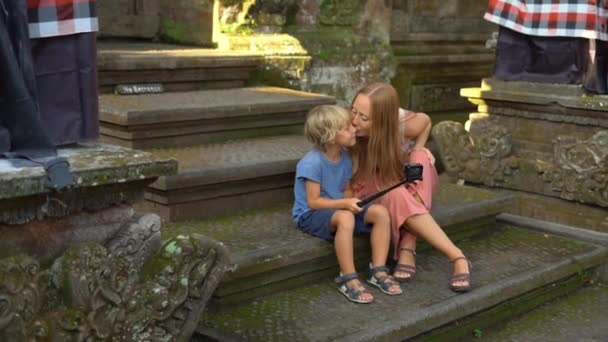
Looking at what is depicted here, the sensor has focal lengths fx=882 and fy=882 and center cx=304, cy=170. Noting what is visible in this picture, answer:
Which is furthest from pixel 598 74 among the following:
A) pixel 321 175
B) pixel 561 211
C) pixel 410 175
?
pixel 321 175

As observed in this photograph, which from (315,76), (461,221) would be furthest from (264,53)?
(461,221)

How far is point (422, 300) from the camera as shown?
4.09 meters

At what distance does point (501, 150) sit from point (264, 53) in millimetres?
1927

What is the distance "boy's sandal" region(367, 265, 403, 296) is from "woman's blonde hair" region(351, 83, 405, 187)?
1.52 feet

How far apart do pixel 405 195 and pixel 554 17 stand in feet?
9.14

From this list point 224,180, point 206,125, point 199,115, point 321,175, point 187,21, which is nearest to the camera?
point 321,175

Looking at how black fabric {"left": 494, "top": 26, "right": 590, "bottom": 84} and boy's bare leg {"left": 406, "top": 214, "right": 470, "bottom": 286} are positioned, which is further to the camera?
black fabric {"left": 494, "top": 26, "right": 590, "bottom": 84}

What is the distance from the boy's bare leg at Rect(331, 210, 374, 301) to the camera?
407cm

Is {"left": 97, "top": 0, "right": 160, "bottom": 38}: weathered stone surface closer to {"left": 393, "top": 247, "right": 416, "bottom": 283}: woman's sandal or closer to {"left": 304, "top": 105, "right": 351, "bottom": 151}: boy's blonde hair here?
{"left": 304, "top": 105, "right": 351, "bottom": 151}: boy's blonde hair

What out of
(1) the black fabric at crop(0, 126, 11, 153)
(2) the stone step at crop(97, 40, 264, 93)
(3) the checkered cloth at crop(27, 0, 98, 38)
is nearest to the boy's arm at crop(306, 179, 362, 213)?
(3) the checkered cloth at crop(27, 0, 98, 38)

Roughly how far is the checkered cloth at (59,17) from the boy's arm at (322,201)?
1.49m

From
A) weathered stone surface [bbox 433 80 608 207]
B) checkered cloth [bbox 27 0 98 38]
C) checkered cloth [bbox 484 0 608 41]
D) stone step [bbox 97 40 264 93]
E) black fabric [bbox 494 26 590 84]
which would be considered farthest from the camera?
black fabric [bbox 494 26 590 84]

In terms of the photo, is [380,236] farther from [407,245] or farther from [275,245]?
[275,245]

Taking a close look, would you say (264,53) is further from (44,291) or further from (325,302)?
(44,291)
